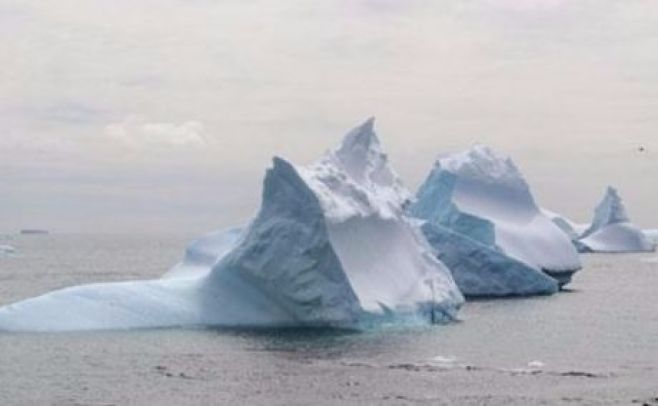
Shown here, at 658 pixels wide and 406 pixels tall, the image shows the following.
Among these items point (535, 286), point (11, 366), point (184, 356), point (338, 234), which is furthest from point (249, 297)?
point (535, 286)

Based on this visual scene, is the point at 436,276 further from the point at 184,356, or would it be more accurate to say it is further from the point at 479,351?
the point at 184,356

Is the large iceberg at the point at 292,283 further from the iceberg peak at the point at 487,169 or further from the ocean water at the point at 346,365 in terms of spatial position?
the iceberg peak at the point at 487,169

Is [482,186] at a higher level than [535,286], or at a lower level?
higher

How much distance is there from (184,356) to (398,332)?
20.6 feet

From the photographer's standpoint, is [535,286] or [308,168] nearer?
[308,168]

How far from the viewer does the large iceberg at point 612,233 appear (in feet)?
230

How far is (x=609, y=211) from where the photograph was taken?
69.6 metres

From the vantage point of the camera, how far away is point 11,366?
73.0 ft

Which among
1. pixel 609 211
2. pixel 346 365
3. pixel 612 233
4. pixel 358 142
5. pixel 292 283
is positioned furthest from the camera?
pixel 612 233

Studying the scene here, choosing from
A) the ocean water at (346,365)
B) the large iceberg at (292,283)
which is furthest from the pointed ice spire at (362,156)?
the ocean water at (346,365)

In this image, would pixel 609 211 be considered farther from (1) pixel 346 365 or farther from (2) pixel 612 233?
(1) pixel 346 365

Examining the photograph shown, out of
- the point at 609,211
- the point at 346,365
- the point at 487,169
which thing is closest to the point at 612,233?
the point at 609,211

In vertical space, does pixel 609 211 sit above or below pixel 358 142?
below

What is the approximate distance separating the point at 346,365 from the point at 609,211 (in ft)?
162
